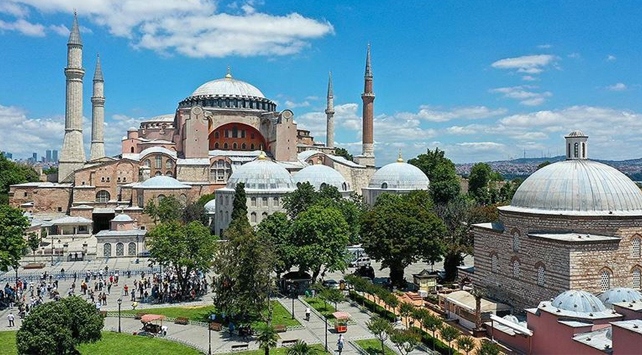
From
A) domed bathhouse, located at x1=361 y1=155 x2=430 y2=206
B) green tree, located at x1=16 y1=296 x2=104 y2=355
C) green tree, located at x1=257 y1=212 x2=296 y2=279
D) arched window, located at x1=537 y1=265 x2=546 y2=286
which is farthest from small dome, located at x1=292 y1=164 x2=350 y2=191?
green tree, located at x1=16 y1=296 x2=104 y2=355

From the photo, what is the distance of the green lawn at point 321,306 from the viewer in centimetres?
2283

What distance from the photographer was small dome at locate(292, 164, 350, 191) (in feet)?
147

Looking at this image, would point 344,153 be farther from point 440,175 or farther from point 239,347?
point 239,347

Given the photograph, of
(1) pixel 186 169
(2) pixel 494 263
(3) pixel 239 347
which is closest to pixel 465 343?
(3) pixel 239 347

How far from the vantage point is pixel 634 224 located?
20.9 m

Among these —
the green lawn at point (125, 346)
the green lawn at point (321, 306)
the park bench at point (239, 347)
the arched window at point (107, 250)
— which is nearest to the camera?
the green lawn at point (125, 346)

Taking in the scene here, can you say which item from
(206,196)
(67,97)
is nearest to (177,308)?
(206,196)

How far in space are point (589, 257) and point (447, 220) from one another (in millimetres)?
16266

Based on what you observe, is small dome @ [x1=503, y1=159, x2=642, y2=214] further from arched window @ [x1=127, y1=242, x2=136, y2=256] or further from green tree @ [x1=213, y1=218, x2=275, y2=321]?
arched window @ [x1=127, y1=242, x2=136, y2=256]

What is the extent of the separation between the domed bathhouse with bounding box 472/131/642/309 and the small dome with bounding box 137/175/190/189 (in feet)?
94.7

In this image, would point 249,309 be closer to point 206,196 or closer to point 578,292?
point 578,292

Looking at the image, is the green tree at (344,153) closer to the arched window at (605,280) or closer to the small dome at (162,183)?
the small dome at (162,183)

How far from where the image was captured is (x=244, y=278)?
2066 centimetres

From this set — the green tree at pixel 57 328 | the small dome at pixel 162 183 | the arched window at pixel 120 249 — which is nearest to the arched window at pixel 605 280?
the green tree at pixel 57 328
